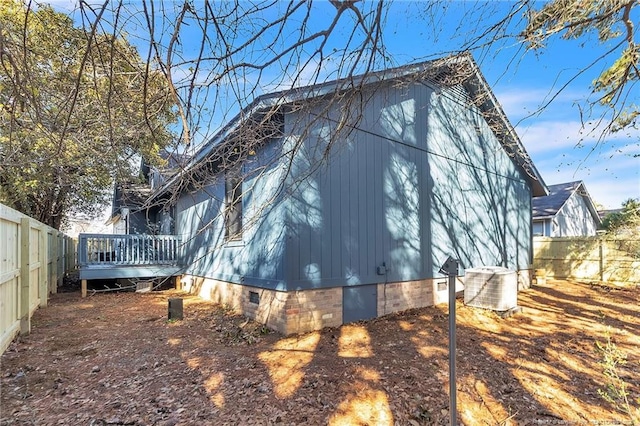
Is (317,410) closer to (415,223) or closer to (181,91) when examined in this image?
(181,91)

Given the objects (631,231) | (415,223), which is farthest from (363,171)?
(631,231)

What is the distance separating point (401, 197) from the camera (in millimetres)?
7355

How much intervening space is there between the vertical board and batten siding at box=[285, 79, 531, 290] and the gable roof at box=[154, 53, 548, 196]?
307mm

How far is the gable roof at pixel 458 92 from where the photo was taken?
4066mm

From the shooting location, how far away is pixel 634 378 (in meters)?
4.26

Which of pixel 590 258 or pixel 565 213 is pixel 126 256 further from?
pixel 565 213

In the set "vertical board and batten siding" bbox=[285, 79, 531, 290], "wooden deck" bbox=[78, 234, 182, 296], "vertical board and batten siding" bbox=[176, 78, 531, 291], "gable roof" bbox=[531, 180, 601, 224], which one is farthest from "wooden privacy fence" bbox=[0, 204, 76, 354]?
"gable roof" bbox=[531, 180, 601, 224]

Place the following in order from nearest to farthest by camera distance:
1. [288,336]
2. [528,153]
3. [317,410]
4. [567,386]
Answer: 1. [317,410]
2. [567,386]
3. [288,336]
4. [528,153]

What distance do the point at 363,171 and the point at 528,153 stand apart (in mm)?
6508

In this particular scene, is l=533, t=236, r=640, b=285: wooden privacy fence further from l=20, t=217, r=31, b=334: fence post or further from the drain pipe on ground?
l=20, t=217, r=31, b=334: fence post

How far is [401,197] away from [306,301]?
2.97 m

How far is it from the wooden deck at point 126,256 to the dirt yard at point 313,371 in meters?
2.59

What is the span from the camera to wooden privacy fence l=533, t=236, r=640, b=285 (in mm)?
11430

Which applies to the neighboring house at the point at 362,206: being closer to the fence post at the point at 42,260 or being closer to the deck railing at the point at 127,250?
the deck railing at the point at 127,250
